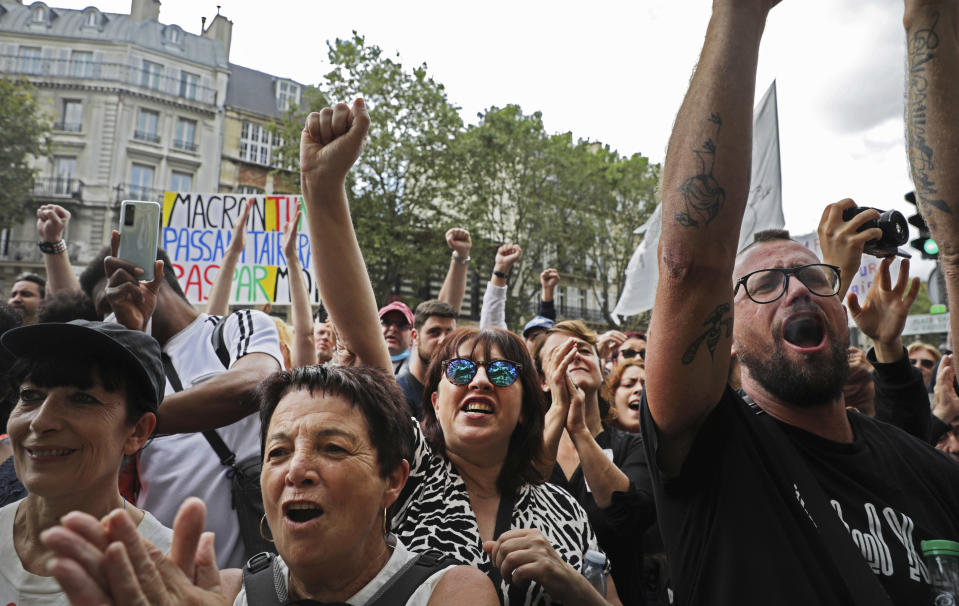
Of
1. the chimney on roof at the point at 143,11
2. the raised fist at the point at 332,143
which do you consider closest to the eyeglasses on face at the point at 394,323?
the raised fist at the point at 332,143

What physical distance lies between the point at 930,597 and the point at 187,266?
6375 mm

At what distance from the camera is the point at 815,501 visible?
5.39 feet

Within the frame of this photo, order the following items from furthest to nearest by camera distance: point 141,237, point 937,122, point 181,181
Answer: point 181,181 → point 141,237 → point 937,122

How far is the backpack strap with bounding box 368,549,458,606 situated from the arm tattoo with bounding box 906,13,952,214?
1676mm

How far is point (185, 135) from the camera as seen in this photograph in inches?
1467

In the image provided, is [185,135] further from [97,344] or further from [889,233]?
[889,233]

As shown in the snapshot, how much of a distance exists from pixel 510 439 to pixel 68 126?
40337 mm

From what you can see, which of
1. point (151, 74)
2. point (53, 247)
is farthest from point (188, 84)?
point (53, 247)

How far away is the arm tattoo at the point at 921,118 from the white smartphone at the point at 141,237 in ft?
8.28

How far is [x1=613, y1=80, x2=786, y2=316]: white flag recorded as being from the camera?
6.89m

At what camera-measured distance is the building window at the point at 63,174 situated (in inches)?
1355

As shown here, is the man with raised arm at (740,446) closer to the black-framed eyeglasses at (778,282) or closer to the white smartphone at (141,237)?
the black-framed eyeglasses at (778,282)

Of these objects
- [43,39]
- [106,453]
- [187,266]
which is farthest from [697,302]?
[43,39]

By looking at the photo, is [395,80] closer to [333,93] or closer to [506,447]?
[333,93]
